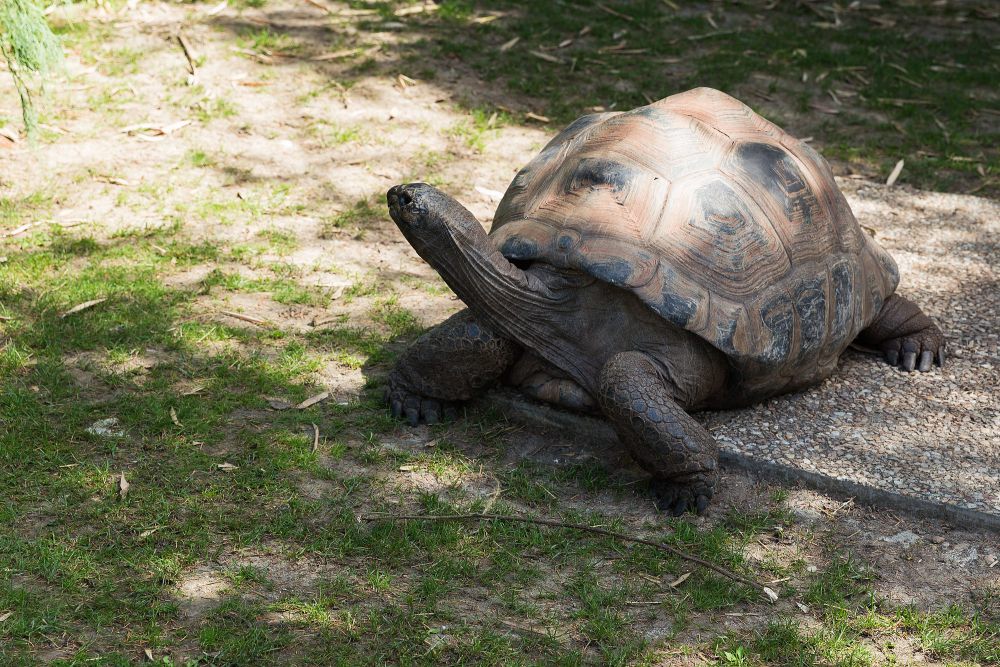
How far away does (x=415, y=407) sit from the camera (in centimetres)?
421

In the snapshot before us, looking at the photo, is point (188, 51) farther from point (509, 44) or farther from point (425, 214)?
point (425, 214)

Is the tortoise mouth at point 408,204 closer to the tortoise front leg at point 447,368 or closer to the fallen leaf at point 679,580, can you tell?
the tortoise front leg at point 447,368

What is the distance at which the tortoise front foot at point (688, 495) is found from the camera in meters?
3.68

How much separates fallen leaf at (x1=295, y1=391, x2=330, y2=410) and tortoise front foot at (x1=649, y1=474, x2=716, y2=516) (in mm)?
1424

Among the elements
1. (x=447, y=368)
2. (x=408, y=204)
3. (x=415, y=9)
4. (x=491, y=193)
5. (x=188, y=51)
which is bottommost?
(x=447, y=368)

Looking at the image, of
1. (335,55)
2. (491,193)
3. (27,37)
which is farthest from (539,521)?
(335,55)

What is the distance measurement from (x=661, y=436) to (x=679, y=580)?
50cm

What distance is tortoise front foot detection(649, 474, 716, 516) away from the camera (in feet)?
12.1

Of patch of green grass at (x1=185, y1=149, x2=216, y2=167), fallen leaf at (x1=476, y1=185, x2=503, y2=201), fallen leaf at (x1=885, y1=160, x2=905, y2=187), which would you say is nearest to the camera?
fallen leaf at (x1=476, y1=185, x2=503, y2=201)

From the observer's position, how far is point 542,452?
4.06 metres

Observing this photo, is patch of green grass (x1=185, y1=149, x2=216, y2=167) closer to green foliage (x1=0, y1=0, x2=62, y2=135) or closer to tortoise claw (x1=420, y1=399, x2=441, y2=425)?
green foliage (x1=0, y1=0, x2=62, y2=135)

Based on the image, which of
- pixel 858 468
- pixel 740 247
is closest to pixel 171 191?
pixel 740 247

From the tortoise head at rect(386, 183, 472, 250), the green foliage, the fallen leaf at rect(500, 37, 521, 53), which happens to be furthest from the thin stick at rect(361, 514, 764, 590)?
the fallen leaf at rect(500, 37, 521, 53)

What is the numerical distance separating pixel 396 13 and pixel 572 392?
5.63m
